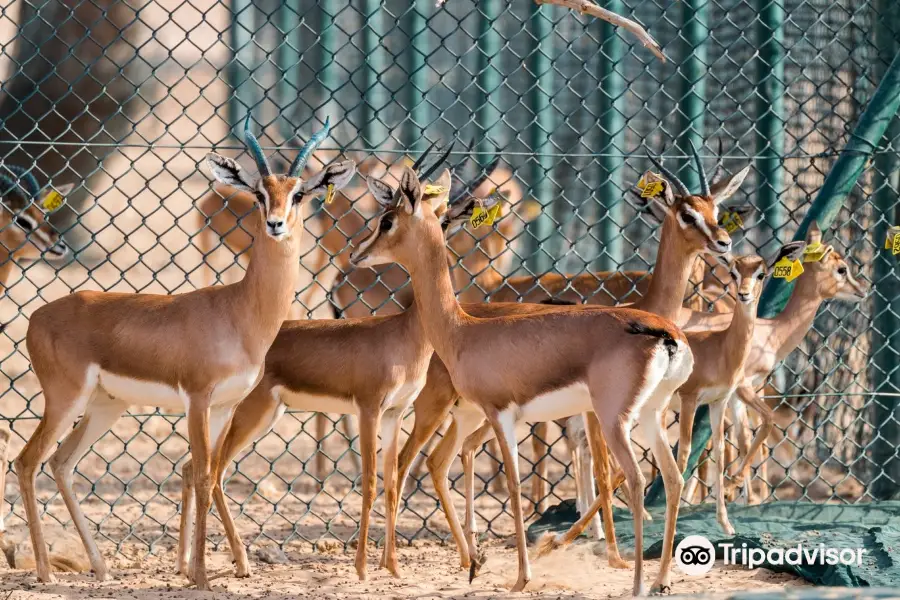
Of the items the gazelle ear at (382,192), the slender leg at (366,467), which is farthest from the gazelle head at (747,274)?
the slender leg at (366,467)

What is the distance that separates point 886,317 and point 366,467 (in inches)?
124

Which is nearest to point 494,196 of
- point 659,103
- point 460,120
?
point 659,103

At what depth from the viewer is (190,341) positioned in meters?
4.61

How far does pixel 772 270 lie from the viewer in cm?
563

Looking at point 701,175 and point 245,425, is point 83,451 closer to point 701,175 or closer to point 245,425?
point 245,425

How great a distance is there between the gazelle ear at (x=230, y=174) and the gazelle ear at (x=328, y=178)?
0.21 meters

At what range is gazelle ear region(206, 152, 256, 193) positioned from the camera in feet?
15.3

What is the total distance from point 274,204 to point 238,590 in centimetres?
151

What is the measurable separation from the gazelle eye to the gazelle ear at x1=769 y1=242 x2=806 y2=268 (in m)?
3.48

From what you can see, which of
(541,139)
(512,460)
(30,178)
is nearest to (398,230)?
(512,460)

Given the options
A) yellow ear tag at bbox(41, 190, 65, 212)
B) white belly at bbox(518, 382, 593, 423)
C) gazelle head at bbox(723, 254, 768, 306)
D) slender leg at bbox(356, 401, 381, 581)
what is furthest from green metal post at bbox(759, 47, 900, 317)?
yellow ear tag at bbox(41, 190, 65, 212)

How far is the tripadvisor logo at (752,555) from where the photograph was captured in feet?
15.9

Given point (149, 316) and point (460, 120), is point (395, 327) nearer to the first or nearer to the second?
point (149, 316)

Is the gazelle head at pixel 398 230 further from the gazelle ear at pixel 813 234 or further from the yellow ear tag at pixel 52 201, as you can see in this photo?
the gazelle ear at pixel 813 234
